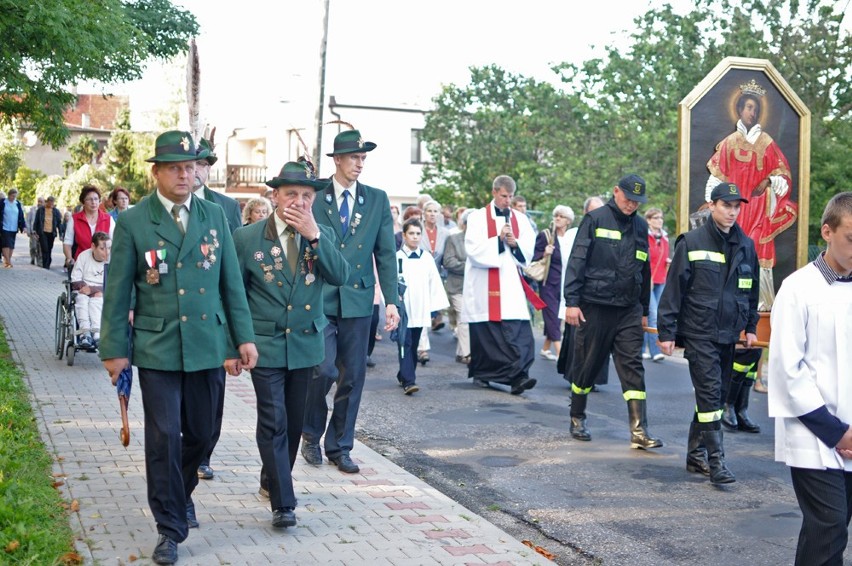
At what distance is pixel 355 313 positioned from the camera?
→ 7938mm

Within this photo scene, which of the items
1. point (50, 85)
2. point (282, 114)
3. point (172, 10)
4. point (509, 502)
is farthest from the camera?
point (282, 114)

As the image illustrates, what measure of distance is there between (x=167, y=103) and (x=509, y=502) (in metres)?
66.9

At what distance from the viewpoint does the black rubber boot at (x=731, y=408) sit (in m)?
10.4

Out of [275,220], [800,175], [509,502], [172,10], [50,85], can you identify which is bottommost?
[509,502]

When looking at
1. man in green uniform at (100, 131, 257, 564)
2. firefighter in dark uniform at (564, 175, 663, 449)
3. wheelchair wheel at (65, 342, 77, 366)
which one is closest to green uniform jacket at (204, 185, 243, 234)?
man in green uniform at (100, 131, 257, 564)

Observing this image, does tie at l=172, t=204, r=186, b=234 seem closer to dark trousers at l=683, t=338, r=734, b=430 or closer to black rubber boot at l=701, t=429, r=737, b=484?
dark trousers at l=683, t=338, r=734, b=430

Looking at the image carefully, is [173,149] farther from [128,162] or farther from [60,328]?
[128,162]

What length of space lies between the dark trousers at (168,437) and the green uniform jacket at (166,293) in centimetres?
12

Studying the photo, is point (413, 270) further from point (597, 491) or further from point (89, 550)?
point (89, 550)

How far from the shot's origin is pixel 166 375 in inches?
227

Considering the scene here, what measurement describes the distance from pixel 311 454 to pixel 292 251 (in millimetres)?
2026

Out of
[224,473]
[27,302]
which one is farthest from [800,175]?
[27,302]

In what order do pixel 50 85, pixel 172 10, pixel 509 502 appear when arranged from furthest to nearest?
1. pixel 172 10
2. pixel 50 85
3. pixel 509 502

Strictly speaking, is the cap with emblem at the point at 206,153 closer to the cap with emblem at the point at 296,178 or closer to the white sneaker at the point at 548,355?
the cap with emblem at the point at 296,178
